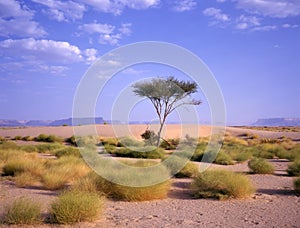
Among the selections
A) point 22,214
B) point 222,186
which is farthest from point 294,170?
point 22,214

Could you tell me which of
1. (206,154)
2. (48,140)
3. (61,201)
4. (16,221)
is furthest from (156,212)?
(48,140)

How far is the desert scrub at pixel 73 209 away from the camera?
26.5 feet

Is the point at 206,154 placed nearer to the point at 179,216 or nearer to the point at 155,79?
the point at 155,79

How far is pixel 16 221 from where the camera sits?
25.7ft

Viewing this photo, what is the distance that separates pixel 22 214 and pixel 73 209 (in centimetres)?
112

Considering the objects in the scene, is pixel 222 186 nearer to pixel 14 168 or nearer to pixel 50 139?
pixel 14 168

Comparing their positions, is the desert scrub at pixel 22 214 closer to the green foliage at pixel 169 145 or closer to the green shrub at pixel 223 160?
the green shrub at pixel 223 160

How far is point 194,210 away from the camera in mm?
9820

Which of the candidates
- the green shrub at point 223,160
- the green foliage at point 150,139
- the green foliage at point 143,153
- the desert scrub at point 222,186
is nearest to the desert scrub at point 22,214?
the desert scrub at point 222,186

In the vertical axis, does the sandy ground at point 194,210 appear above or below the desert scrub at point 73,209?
below

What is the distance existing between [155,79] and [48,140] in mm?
18901

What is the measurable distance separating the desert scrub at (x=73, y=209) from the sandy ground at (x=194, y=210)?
0.20 m

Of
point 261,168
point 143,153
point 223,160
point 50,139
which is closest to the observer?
point 261,168

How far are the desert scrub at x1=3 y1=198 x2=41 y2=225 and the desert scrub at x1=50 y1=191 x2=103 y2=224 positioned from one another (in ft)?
1.37
